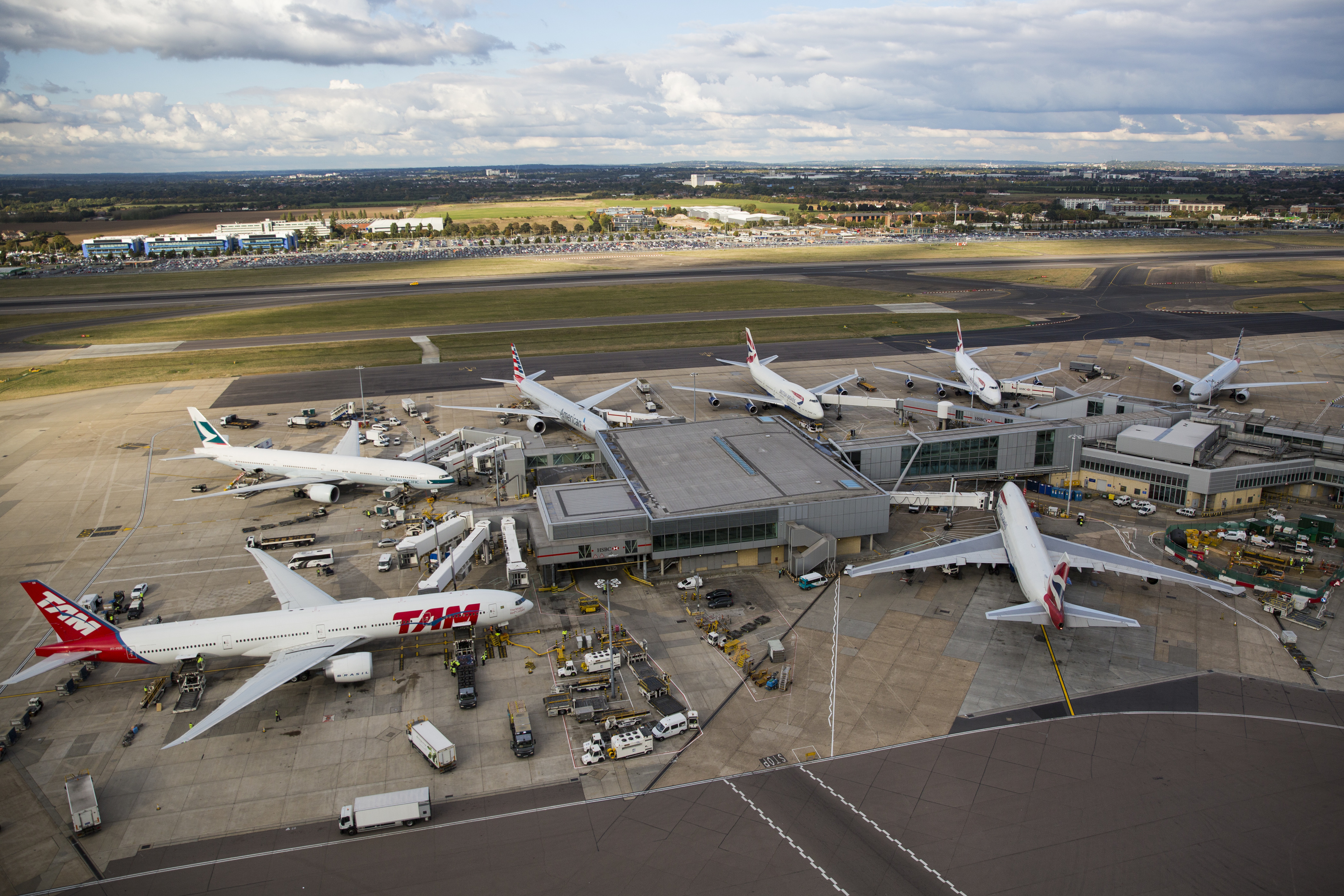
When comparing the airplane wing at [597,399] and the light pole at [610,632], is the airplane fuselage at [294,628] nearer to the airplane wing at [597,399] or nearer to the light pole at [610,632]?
the light pole at [610,632]

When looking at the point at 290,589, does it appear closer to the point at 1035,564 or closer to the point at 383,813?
the point at 383,813

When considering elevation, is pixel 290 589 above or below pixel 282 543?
above

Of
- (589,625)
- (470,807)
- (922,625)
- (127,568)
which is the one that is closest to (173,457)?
(127,568)

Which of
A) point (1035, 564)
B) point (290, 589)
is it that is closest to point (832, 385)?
point (1035, 564)

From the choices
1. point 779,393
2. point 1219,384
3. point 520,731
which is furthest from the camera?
point 1219,384

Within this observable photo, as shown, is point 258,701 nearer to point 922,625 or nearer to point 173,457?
point 922,625

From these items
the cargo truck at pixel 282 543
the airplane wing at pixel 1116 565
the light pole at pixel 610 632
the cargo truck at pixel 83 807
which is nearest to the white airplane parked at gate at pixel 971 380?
the airplane wing at pixel 1116 565

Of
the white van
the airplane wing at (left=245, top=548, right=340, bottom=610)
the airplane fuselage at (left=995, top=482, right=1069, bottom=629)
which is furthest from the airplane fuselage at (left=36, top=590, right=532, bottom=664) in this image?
the airplane fuselage at (left=995, top=482, right=1069, bottom=629)
